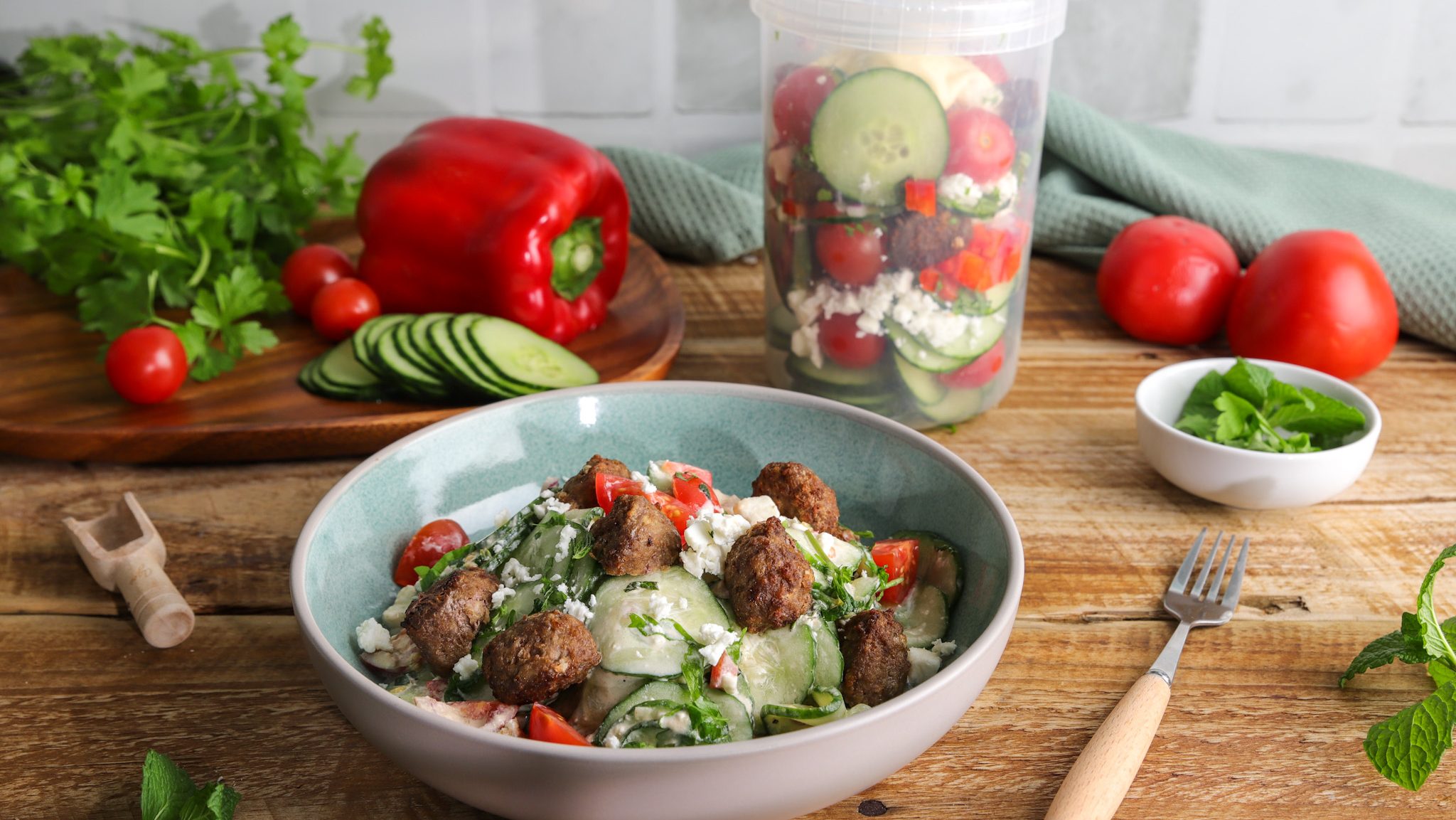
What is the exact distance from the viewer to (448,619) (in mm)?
1274

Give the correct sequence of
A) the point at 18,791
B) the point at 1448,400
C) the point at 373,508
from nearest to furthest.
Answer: the point at 18,791 < the point at 373,508 < the point at 1448,400

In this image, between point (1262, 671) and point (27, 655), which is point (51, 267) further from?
point (1262, 671)

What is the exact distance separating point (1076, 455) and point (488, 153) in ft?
4.65

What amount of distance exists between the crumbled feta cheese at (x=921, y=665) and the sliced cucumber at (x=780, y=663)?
13cm

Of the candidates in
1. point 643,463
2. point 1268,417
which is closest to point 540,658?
point 643,463

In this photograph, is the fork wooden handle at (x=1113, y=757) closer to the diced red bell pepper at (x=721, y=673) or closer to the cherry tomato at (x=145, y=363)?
the diced red bell pepper at (x=721, y=673)

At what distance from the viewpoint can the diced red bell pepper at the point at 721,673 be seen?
3.88 feet

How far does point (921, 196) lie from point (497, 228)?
1049 millimetres

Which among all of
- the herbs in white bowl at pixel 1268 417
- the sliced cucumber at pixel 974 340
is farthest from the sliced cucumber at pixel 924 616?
the herbs in white bowl at pixel 1268 417

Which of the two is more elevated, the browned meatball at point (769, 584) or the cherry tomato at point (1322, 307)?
the browned meatball at point (769, 584)

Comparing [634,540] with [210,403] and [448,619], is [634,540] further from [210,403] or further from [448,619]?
[210,403]

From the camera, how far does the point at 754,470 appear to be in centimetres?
173

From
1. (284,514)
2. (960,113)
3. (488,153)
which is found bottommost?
(284,514)

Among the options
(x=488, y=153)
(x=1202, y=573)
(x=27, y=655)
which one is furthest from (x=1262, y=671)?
(x=488, y=153)
